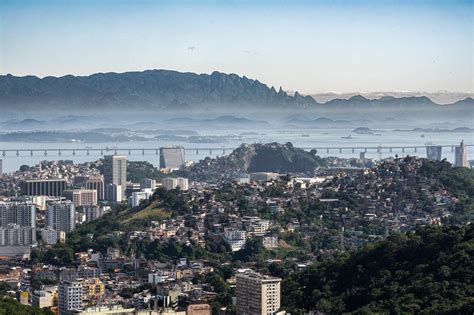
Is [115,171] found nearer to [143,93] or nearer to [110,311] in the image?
[110,311]

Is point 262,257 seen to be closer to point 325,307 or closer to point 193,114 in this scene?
point 325,307

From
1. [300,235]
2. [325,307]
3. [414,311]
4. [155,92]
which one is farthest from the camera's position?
[155,92]

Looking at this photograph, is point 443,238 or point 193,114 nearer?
point 443,238

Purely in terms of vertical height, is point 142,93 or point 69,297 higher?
point 142,93

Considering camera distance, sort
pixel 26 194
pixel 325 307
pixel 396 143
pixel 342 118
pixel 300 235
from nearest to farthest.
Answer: pixel 325 307 → pixel 300 235 → pixel 26 194 → pixel 396 143 → pixel 342 118

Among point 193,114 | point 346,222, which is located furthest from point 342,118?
point 346,222

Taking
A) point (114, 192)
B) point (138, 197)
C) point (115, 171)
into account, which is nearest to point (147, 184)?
point (114, 192)
